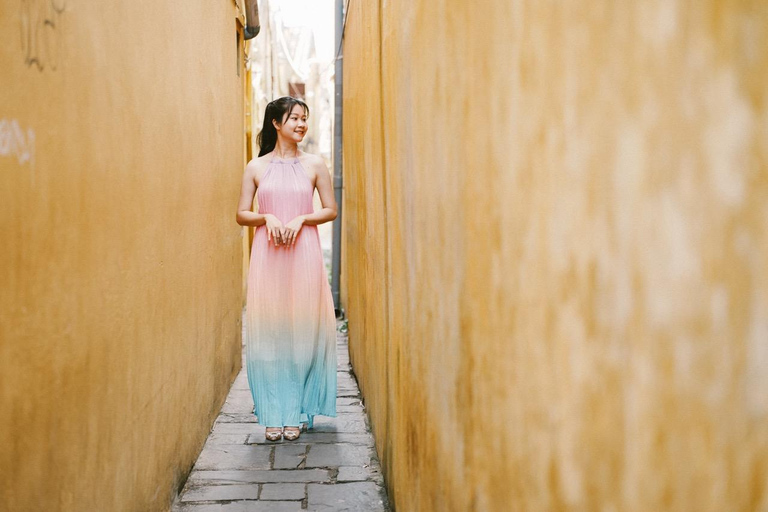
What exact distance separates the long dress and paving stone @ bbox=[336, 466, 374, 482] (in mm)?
695

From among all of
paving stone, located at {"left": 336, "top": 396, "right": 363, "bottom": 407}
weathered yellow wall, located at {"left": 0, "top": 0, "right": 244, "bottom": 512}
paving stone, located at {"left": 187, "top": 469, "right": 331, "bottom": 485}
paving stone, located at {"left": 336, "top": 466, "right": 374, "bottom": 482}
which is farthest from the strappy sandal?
paving stone, located at {"left": 336, "top": 396, "right": 363, "bottom": 407}

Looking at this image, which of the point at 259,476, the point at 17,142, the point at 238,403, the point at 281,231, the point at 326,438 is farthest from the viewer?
the point at 238,403

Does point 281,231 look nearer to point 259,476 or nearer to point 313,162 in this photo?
point 313,162

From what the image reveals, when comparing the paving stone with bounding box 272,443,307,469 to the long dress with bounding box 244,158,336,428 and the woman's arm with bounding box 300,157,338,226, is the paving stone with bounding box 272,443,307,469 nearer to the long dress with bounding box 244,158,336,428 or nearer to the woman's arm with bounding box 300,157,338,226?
the long dress with bounding box 244,158,336,428

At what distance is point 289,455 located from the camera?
14.6 feet

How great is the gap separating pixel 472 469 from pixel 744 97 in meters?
1.26

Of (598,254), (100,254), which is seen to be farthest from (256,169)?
(598,254)

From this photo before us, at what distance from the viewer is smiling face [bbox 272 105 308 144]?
15.9 ft

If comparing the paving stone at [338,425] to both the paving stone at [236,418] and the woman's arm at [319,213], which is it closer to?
the paving stone at [236,418]

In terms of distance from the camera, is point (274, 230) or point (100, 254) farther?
point (274, 230)

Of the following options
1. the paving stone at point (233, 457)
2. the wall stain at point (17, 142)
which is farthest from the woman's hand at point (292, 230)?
the wall stain at point (17, 142)

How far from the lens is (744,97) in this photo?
719mm

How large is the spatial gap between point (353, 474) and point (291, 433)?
0.77 m

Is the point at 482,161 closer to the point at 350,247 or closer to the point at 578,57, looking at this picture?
the point at 578,57
